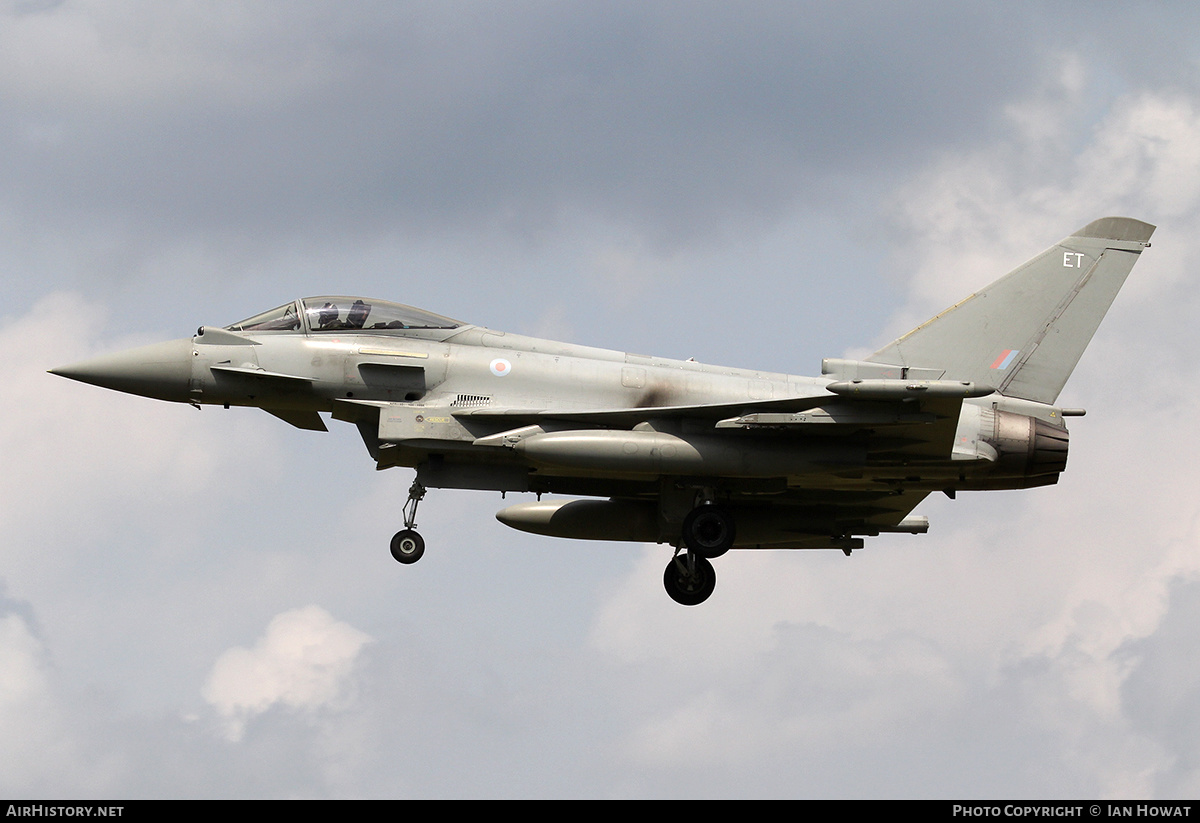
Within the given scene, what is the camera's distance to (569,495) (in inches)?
920

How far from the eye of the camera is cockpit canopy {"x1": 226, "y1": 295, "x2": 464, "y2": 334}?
21.8 meters

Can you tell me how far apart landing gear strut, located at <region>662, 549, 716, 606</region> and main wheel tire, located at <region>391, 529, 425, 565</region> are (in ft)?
15.4

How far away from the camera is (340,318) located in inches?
859

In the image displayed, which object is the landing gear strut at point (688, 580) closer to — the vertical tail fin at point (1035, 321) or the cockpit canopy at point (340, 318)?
the vertical tail fin at point (1035, 321)

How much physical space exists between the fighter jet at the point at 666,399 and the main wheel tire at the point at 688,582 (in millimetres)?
1143

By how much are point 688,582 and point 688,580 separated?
3 cm

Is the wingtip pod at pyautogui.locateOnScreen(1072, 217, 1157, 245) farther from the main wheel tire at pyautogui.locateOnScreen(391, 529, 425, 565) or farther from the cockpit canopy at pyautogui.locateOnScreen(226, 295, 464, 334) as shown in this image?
the main wheel tire at pyautogui.locateOnScreen(391, 529, 425, 565)

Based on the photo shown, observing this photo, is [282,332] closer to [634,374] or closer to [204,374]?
[204,374]

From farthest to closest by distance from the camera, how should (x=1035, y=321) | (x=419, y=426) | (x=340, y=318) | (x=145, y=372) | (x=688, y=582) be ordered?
(x=688, y=582) < (x=1035, y=321) < (x=340, y=318) < (x=145, y=372) < (x=419, y=426)

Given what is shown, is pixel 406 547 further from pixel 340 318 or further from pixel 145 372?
pixel 145 372

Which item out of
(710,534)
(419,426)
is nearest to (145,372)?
(419,426)

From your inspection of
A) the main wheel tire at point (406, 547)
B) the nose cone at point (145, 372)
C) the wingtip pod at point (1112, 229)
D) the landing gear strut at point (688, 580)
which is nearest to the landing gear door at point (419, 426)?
the main wheel tire at point (406, 547)
